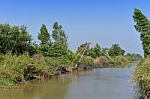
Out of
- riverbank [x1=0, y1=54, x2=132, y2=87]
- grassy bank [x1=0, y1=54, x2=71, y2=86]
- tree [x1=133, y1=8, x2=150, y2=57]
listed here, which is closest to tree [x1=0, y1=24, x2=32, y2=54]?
riverbank [x1=0, y1=54, x2=132, y2=87]

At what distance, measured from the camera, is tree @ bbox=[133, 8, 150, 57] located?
29.8 m

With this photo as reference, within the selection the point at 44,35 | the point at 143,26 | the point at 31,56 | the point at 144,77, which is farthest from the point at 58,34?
the point at 144,77

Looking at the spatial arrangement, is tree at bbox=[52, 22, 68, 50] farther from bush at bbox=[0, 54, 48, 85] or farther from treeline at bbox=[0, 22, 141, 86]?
bush at bbox=[0, 54, 48, 85]

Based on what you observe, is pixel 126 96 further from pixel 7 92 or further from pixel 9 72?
pixel 9 72

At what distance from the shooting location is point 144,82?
17.3 m

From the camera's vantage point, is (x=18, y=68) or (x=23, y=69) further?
(x=23, y=69)

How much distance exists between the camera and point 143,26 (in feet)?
100

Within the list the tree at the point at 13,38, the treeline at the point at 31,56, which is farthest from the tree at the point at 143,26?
the tree at the point at 13,38

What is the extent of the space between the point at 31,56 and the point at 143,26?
46.6ft

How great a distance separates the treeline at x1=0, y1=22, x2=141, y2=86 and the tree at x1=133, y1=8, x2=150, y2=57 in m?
9.50

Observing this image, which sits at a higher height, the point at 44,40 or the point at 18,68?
the point at 44,40

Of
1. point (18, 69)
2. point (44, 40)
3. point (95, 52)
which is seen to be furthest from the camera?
point (95, 52)

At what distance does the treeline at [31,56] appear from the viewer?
1107 inches

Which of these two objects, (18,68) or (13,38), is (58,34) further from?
(18,68)
